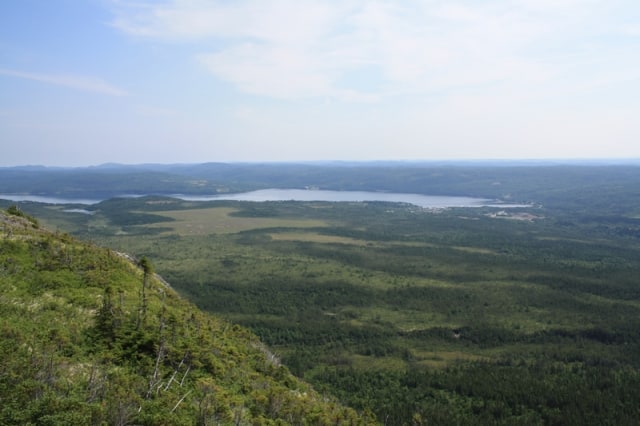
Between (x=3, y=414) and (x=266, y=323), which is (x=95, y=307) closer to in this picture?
(x=3, y=414)

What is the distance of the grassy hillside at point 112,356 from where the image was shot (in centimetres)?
1691

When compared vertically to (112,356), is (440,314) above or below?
below

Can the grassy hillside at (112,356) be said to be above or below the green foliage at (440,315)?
above

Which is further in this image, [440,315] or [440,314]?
[440,314]

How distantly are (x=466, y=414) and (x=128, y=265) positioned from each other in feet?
123

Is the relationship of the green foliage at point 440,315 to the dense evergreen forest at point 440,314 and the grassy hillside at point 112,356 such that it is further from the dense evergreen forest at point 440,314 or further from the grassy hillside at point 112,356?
the grassy hillside at point 112,356

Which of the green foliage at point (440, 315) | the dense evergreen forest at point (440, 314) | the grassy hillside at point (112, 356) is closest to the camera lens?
the grassy hillside at point (112, 356)

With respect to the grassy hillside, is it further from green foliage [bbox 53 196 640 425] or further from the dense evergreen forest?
the dense evergreen forest

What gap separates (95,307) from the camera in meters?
28.1

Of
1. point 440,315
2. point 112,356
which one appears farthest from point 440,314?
point 112,356

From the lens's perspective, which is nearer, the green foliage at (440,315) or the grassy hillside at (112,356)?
the grassy hillside at (112,356)

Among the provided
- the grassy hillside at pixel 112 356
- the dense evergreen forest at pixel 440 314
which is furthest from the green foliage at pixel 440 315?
the grassy hillside at pixel 112 356

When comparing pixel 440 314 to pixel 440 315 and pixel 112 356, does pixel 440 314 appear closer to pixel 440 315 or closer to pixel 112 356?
pixel 440 315

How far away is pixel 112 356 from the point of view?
22.9 m
